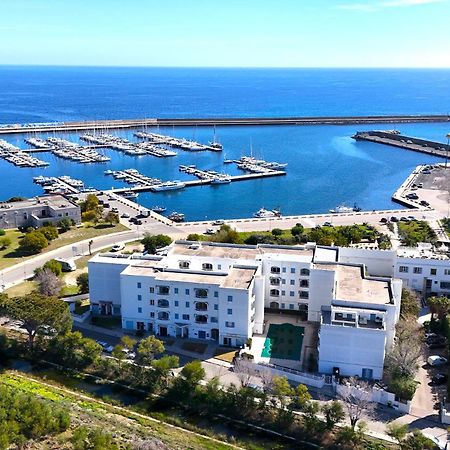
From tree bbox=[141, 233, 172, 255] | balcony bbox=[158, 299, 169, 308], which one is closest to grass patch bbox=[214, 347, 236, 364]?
balcony bbox=[158, 299, 169, 308]

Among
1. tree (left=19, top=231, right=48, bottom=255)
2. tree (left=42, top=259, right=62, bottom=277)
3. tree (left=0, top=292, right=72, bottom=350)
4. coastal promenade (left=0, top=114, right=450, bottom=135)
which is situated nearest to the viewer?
tree (left=0, top=292, right=72, bottom=350)

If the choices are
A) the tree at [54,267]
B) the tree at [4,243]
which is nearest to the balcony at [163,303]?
the tree at [54,267]

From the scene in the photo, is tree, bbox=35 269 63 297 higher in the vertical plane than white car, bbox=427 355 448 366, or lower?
higher

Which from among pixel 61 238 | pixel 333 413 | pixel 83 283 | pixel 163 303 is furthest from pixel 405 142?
A: pixel 333 413

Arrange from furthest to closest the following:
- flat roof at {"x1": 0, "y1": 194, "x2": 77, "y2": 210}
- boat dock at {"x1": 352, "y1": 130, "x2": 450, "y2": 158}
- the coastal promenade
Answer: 1. the coastal promenade
2. boat dock at {"x1": 352, "y1": 130, "x2": 450, "y2": 158}
3. flat roof at {"x1": 0, "y1": 194, "x2": 77, "y2": 210}

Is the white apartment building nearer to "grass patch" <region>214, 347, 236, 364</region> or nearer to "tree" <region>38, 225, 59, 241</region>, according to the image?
"grass patch" <region>214, 347, 236, 364</region>

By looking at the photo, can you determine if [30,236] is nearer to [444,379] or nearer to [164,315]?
[164,315]
